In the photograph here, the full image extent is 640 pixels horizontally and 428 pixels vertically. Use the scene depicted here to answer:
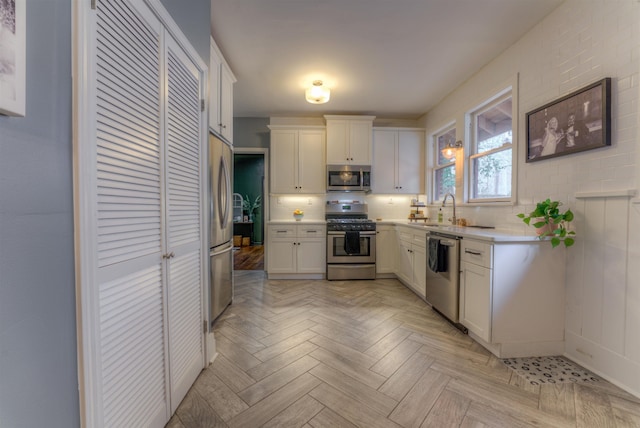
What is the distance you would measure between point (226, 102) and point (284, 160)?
61.2 inches

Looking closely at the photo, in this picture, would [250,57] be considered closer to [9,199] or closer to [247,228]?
[9,199]

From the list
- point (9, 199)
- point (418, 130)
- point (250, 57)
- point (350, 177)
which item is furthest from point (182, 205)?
point (418, 130)

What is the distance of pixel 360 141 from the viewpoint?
4.33m

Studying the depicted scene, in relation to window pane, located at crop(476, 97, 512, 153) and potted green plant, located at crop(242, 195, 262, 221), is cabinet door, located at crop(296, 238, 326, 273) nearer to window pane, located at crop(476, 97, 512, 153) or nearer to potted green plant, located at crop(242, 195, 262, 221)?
window pane, located at crop(476, 97, 512, 153)

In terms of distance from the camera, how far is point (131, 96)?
1121 mm

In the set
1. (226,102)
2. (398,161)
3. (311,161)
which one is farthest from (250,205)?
(226,102)

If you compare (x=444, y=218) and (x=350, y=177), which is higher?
(x=350, y=177)

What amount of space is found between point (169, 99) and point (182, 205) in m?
0.60

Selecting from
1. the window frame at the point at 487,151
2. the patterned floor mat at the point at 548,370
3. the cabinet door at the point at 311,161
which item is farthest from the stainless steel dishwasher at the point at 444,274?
the cabinet door at the point at 311,161

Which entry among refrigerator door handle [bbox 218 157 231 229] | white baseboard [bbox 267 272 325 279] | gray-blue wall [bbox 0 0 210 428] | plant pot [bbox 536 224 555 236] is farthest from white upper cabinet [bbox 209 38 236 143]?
plant pot [bbox 536 224 555 236]

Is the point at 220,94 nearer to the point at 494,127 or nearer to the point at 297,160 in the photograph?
the point at 297,160

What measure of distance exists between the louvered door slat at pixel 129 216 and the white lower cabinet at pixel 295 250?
2754 millimetres

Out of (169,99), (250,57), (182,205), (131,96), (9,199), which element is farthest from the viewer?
(250,57)

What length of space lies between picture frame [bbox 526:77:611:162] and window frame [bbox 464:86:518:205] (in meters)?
0.19
